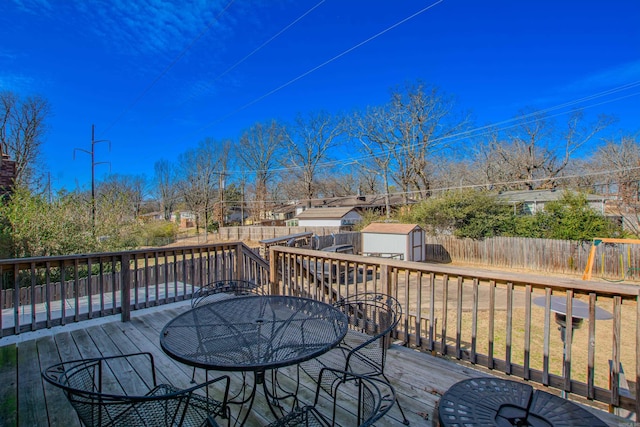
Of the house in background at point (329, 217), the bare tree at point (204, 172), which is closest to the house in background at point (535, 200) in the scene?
the house in background at point (329, 217)

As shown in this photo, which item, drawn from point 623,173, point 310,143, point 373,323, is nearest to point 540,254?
point 623,173

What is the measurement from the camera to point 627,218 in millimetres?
15016

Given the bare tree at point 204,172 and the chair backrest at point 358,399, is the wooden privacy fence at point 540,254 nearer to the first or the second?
the chair backrest at point 358,399

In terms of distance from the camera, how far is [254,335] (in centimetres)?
198

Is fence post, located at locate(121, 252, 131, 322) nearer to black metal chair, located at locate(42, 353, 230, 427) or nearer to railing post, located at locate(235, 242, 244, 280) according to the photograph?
railing post, located at locate(235, 242, 244, 280)

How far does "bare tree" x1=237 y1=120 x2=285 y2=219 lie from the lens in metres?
32.5

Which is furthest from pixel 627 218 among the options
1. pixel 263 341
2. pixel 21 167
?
pixel 21 167

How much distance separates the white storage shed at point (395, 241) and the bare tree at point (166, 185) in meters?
29.8

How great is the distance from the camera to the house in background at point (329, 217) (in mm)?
26547

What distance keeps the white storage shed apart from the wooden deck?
1187 cm

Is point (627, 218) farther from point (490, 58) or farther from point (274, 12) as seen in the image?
point (274, 12)

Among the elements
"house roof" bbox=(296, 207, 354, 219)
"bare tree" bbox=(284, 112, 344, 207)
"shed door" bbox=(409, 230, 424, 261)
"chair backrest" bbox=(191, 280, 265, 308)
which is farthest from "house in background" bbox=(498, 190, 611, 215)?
"chair backrest" bbox=(191, 280, 265, 308)

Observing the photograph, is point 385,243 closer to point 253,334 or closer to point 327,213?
point 327,213

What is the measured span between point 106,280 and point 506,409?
8.20 meters
